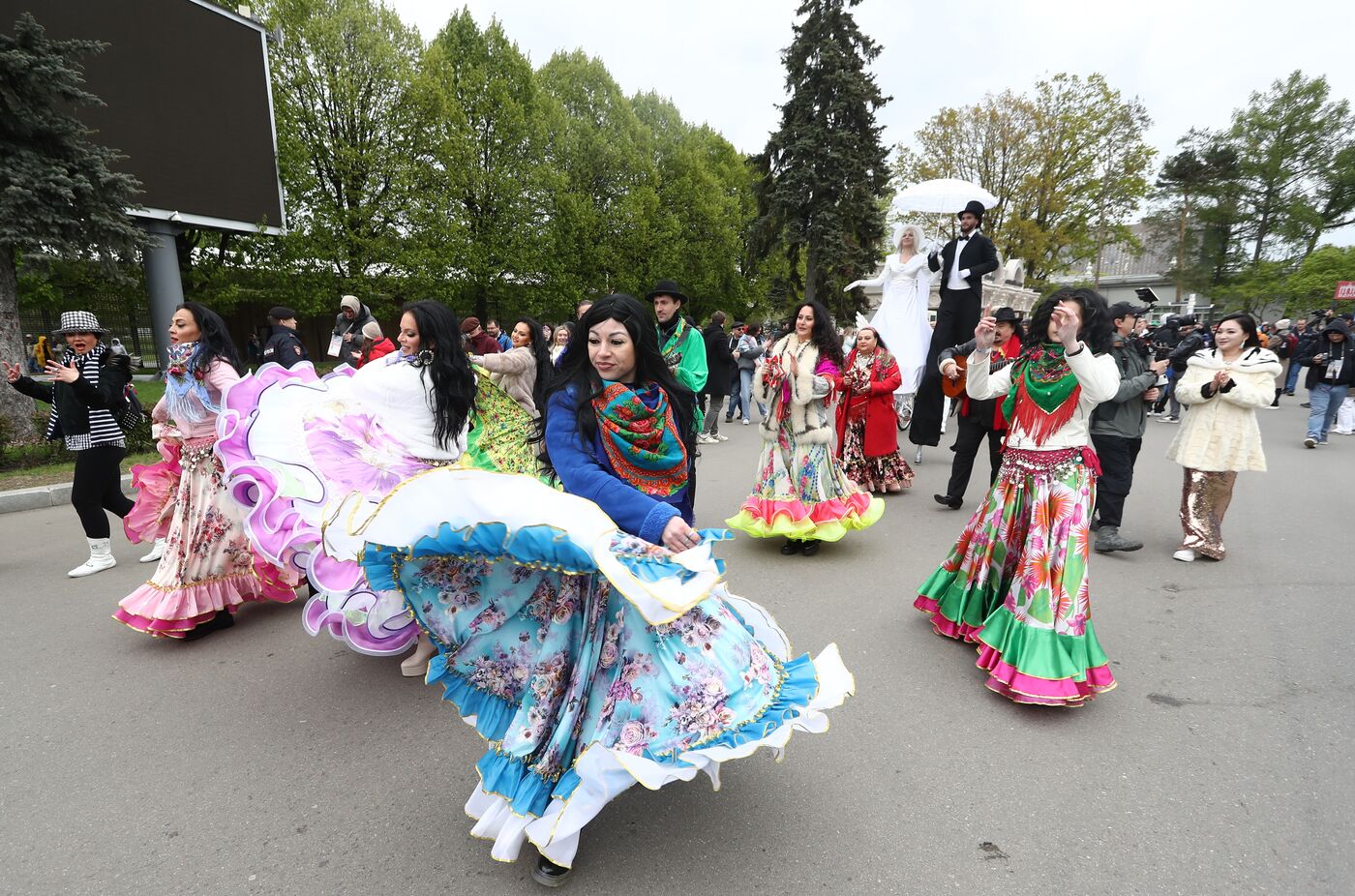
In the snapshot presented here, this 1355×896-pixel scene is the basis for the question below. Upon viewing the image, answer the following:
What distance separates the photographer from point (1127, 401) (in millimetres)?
5367

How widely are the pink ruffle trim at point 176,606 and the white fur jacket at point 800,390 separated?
3.94m

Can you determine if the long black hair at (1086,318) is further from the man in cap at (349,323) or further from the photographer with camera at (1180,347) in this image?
the man in cap at (349,323)

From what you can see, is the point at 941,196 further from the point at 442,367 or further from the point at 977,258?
the point at 442,367

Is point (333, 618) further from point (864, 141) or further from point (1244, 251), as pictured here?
point (1244, 251)

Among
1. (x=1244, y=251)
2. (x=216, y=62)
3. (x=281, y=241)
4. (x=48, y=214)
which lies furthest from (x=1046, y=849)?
(x=1244, y=251)

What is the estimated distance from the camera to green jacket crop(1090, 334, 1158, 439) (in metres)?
5.24

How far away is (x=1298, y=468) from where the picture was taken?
8664 millimetres

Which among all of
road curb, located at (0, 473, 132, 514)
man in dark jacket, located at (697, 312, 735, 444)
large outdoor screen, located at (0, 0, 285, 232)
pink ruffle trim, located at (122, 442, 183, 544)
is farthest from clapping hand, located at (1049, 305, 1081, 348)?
large outdoor screen, located at (0, 0, 285, 232)

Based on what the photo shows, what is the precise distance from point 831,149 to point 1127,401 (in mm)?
22084

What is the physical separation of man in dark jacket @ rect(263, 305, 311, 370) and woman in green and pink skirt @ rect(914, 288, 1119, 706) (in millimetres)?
7464

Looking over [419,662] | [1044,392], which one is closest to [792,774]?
[419,662]

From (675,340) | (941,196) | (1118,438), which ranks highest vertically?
(941,196)

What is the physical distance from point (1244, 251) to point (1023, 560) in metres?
46.5

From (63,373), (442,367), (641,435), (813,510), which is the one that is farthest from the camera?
(813,510)
